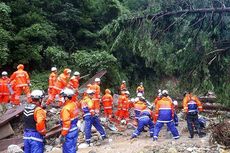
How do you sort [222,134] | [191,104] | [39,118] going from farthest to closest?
[191,104] → [222,134] → [39,118]

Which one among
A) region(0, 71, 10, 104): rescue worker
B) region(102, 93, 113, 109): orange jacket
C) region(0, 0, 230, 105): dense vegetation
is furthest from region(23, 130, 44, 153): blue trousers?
region(0, 71, 10, 104): rescue worker

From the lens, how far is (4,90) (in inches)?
590

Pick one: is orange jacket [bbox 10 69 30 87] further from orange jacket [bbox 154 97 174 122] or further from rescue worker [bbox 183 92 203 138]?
rescue worker [bbox 183 92 203 138]

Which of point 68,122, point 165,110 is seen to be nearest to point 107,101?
point 165,110

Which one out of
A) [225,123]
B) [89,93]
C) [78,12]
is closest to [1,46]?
[78,12]

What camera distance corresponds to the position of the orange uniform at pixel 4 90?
14.9 m

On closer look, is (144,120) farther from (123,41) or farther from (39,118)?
(39,118)

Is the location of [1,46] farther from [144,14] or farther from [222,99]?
[222,99]

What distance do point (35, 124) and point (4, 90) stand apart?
7676mm

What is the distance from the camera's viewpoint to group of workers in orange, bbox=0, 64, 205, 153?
7.87m

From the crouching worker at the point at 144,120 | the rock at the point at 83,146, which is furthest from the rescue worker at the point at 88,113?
the crouching worker at the point at 144,120

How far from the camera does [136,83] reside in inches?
1023

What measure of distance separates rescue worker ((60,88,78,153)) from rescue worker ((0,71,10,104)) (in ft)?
23.2

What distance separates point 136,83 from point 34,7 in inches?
340
